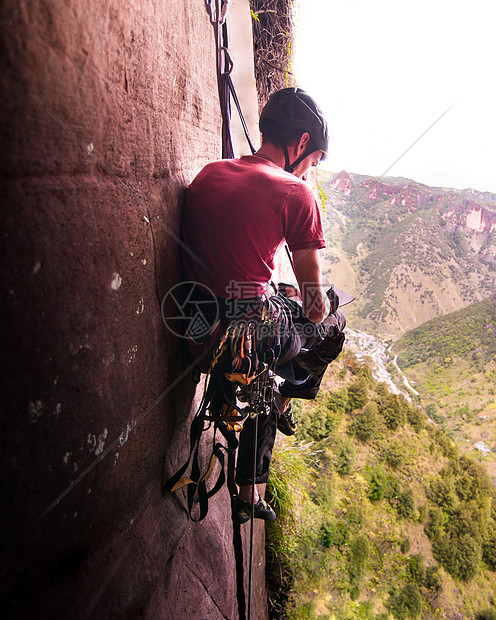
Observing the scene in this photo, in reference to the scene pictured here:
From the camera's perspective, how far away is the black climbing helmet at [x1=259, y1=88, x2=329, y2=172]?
201 cm

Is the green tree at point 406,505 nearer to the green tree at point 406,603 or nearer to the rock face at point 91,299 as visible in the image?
the green tree at point 406,603

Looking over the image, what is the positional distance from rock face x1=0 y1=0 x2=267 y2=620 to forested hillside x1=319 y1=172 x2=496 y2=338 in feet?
158

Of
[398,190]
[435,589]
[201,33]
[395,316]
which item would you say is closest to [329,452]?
[435,589]

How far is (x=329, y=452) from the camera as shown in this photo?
888cm

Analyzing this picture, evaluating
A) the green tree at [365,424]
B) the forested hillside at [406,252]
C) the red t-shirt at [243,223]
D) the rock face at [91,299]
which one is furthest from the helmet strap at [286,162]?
the forested hillside at [406,252]

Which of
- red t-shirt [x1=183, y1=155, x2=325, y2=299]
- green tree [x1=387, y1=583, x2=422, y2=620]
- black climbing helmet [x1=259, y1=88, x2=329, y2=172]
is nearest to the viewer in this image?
red t-shirt [x1=183, y1=155, x2=325, y2=299]

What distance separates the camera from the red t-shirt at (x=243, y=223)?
165 cm

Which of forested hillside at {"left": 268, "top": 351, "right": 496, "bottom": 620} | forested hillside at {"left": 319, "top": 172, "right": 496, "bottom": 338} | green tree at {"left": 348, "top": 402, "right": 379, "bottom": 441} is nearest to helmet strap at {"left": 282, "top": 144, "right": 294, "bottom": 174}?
forested hillside at {"left": 268, "top": 351, "right": 496, "bottom": 620}

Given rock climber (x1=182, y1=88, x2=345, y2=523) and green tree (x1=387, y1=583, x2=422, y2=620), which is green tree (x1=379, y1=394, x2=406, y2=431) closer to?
green tree (x1=387, y1=583, x2=422, y2=620)

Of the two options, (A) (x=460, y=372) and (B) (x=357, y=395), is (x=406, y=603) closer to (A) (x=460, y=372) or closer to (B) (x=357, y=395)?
(B) (x=357, y=395)

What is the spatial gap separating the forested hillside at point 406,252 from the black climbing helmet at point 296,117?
47367 millimetres

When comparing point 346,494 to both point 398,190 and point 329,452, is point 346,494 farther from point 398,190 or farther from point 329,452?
point 398,190

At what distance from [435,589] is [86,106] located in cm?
1257

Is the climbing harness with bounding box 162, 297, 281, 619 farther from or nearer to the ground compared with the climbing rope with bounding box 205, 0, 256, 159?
nearer to the ground
